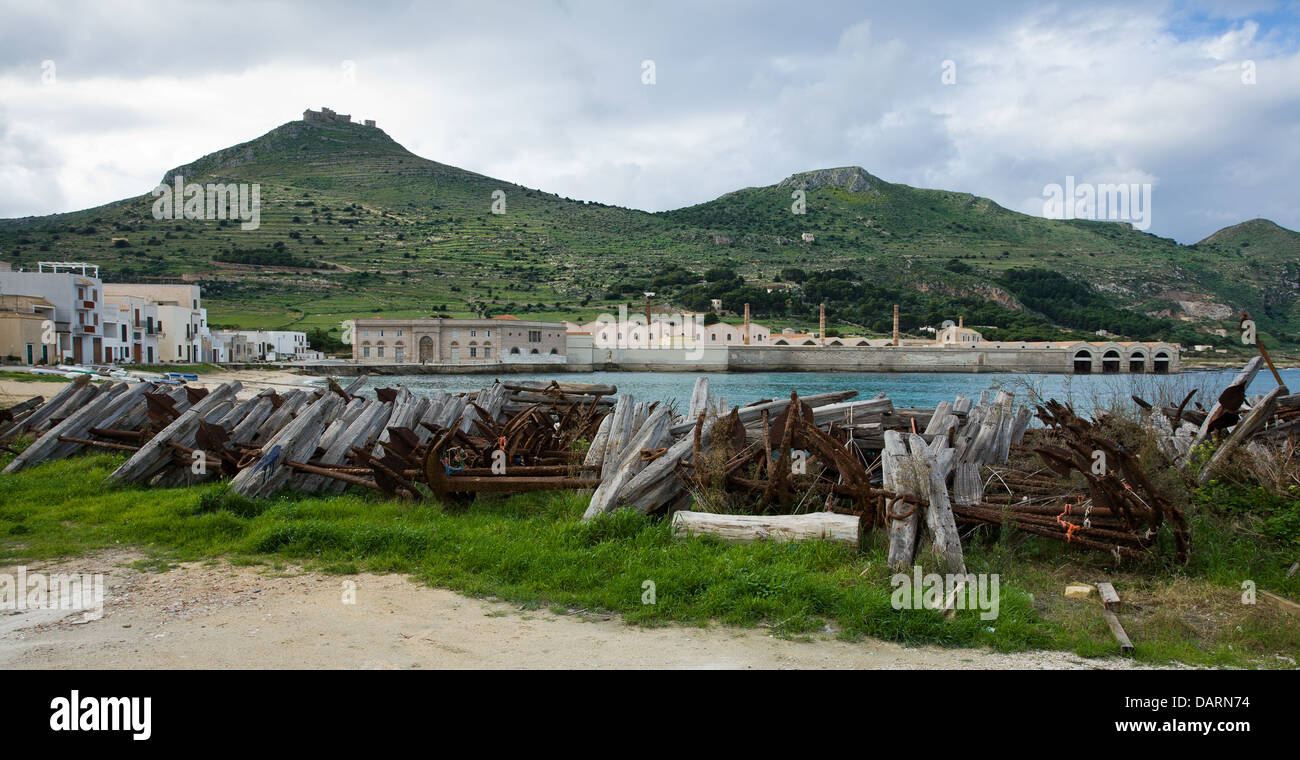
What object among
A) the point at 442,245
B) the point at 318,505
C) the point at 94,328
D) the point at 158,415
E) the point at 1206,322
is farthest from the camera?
the point at 442,245

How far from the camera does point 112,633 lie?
495cm

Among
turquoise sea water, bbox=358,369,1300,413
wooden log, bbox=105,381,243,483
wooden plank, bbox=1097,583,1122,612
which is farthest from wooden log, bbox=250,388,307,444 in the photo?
turquoise sea water, bbox=358,369,1300,413

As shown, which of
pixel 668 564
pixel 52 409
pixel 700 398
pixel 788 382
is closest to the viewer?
pixel 668 564

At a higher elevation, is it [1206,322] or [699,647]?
[1206,322]

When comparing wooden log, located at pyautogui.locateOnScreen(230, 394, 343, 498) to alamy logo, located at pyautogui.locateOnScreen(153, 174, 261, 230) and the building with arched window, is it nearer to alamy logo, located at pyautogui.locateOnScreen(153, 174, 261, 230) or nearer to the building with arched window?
the building with arched window

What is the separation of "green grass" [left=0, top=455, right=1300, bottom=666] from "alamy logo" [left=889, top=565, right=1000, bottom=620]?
0.08 m

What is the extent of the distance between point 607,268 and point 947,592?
158 meters

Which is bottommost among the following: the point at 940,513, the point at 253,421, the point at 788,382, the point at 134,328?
the point at 788,382

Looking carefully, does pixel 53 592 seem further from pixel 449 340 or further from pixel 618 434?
pixel 449 340

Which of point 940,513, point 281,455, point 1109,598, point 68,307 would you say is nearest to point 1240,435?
point 1109,598

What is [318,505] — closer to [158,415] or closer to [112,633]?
[112,633]
